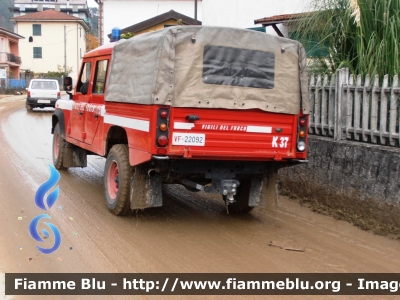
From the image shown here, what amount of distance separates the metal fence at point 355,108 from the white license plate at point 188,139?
2601 mm

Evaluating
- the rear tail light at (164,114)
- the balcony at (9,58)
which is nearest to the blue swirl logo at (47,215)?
the rear tail light at (164,114)

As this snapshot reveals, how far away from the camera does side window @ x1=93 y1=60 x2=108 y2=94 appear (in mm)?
7947

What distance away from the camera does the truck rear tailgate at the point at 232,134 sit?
19.9 ft

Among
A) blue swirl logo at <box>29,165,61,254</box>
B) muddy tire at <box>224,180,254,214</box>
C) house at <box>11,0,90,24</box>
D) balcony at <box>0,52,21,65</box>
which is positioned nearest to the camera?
blue swirl logo at <box>29,165,61,254</box>

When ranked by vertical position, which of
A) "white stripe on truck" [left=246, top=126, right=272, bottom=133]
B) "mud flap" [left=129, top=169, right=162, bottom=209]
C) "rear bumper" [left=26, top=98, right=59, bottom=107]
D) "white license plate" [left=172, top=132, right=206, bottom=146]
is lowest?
"mud flap" [left=129, top=169, right=162, bottom=209]

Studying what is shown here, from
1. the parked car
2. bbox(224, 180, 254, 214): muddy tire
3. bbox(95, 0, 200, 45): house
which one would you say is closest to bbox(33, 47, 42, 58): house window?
bbox(95, 0, 200, 45): house

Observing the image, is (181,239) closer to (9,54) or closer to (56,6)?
(9,54)

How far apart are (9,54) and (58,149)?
5477cm

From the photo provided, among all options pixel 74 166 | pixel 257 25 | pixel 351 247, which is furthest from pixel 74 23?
pixel 351 247

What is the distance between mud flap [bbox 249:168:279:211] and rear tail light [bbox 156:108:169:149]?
1.62 metres

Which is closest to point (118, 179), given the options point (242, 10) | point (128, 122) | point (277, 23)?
point (128, 122)

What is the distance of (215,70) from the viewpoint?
629cm

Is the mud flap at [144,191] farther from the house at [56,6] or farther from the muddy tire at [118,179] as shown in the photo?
the house at [56,6]

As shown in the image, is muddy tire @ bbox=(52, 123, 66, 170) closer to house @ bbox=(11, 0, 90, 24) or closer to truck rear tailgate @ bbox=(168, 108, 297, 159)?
truck rear tailgate @ bbox=(168, 108, 297, 159)
